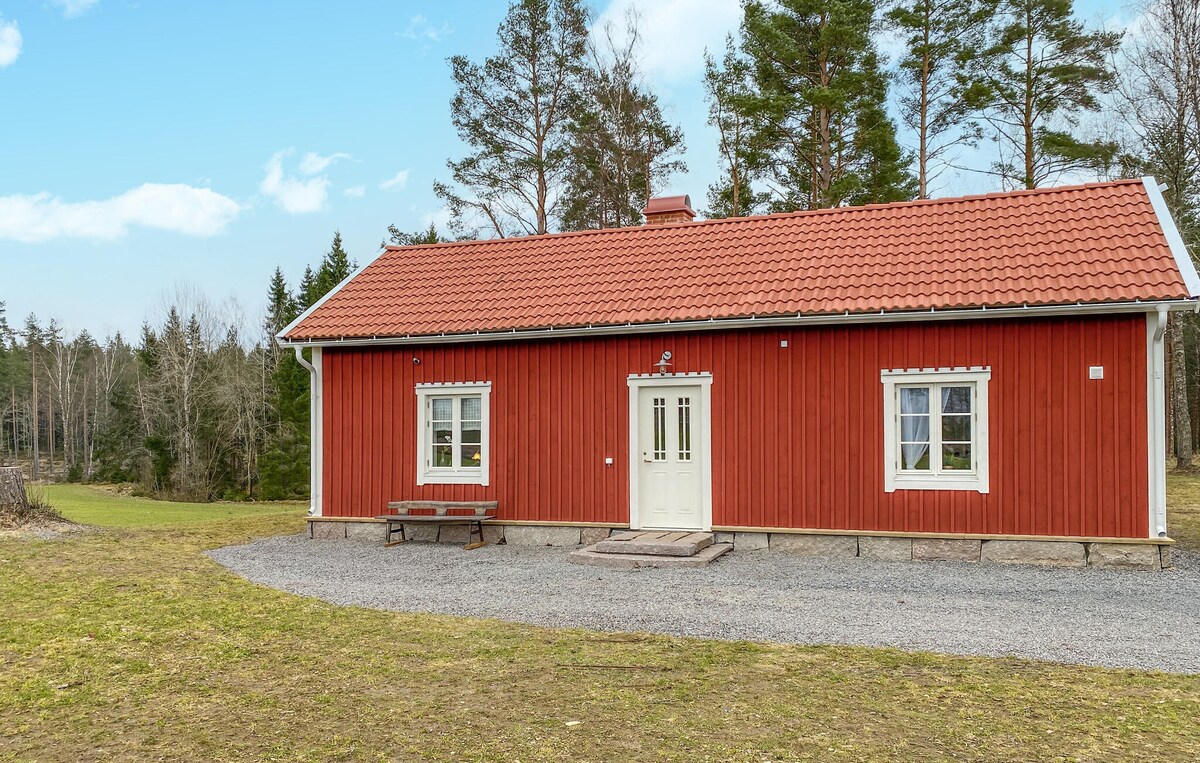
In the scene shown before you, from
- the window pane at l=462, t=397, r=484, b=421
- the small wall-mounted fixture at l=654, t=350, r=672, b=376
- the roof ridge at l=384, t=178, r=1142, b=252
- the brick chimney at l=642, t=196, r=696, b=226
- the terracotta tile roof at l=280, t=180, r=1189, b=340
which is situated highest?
the brick chimney at l=642, t=196, r=696, b=226

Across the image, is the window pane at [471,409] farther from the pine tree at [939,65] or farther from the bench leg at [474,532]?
the pine tree at [939,65]

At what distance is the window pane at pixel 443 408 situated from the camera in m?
12.8

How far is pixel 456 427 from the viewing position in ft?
41.9

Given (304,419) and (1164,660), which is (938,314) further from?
(304,419)

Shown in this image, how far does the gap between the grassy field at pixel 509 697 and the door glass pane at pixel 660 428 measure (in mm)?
4866

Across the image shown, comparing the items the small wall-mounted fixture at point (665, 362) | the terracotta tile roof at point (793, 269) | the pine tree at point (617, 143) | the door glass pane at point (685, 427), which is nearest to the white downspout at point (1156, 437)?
the terracotta tile roof at point (793, 269)

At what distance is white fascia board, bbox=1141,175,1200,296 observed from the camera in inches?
377

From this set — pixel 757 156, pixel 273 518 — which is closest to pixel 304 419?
pixel 273 518

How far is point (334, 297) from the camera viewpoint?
14188 mm

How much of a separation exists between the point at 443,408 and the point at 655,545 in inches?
160

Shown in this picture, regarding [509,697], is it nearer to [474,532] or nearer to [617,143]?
[474,532]

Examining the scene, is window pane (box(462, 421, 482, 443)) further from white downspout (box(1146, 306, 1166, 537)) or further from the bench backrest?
white downspout (box(1146, 306, 1166, 537))

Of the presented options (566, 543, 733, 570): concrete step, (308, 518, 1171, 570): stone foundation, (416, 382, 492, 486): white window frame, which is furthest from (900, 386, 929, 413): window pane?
(416, 382, 492, 486): white window frame

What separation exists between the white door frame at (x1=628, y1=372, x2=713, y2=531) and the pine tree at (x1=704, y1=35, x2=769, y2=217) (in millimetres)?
14165
